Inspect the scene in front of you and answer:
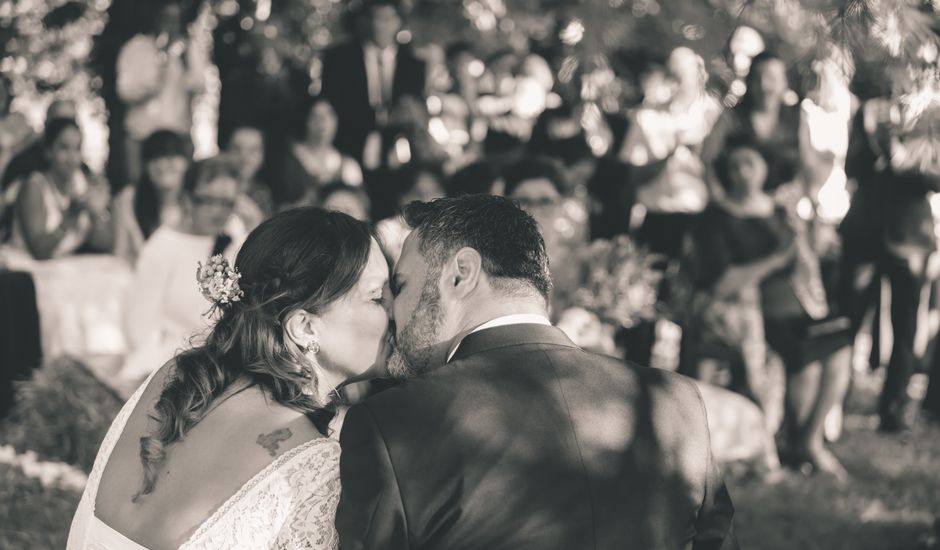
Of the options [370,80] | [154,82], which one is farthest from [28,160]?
[370,80]

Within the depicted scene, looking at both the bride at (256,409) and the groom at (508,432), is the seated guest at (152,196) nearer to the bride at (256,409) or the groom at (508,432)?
the bride at (256,409)

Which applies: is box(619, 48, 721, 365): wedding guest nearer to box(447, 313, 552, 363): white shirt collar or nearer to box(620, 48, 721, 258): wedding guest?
box(620, 48, 721, 258): wedding guest

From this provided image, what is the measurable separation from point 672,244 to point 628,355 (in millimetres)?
856

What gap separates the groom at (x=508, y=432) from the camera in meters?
2.35

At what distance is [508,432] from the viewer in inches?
95.0

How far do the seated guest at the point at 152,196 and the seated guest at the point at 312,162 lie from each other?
0.69m

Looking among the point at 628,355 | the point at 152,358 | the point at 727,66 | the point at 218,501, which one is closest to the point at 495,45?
the point at 628,355

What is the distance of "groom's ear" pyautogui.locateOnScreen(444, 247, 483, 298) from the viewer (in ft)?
8.71

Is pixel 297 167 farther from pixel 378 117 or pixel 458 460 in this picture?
pixel 458 460

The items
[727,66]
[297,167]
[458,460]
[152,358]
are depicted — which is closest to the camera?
[458,460]

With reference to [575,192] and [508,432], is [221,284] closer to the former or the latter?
[508,432]

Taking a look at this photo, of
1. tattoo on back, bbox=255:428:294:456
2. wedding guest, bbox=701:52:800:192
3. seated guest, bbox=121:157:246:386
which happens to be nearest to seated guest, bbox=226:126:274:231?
seated guest, bbox=121:157:246:386

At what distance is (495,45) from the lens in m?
12.9

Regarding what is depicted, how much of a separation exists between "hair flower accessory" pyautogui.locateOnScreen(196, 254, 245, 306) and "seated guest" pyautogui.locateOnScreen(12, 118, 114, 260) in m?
5.17
